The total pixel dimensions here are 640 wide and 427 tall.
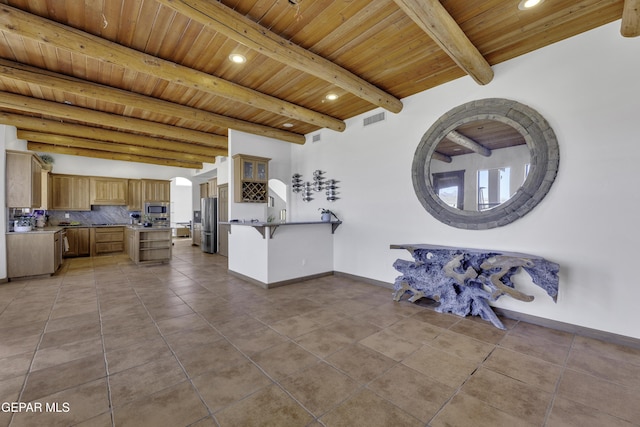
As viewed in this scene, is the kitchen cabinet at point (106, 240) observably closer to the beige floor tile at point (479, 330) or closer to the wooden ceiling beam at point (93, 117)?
the wooden ceiling beam at point (93, 117)

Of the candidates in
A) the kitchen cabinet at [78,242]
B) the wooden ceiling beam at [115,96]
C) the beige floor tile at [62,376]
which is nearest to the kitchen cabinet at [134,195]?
the kitchen cabinet at [78,242]

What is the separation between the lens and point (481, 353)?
2.53 m

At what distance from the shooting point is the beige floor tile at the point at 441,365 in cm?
215

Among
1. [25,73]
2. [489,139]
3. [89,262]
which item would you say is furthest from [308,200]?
[89,262]

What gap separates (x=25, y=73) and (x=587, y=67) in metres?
6.35

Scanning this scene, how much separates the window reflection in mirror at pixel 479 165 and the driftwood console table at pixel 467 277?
0.70 m

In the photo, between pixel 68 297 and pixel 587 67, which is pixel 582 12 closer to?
pixel 587 67

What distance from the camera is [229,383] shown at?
6.76ft

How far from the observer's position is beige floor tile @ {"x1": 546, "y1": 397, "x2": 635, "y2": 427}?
5.57ft

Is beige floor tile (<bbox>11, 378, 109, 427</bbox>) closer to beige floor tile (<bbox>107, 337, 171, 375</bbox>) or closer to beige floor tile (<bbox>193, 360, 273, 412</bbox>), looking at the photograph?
beige floor tile (<bbox>107, 337, 171, 375</bbox>)

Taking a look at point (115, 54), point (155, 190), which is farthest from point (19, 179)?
point (155, 190)

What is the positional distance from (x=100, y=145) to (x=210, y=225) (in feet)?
10.9

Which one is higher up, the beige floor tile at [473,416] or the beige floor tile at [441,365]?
the beige floor tile at [473,416]

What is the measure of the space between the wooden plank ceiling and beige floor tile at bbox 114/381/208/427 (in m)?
2.91
